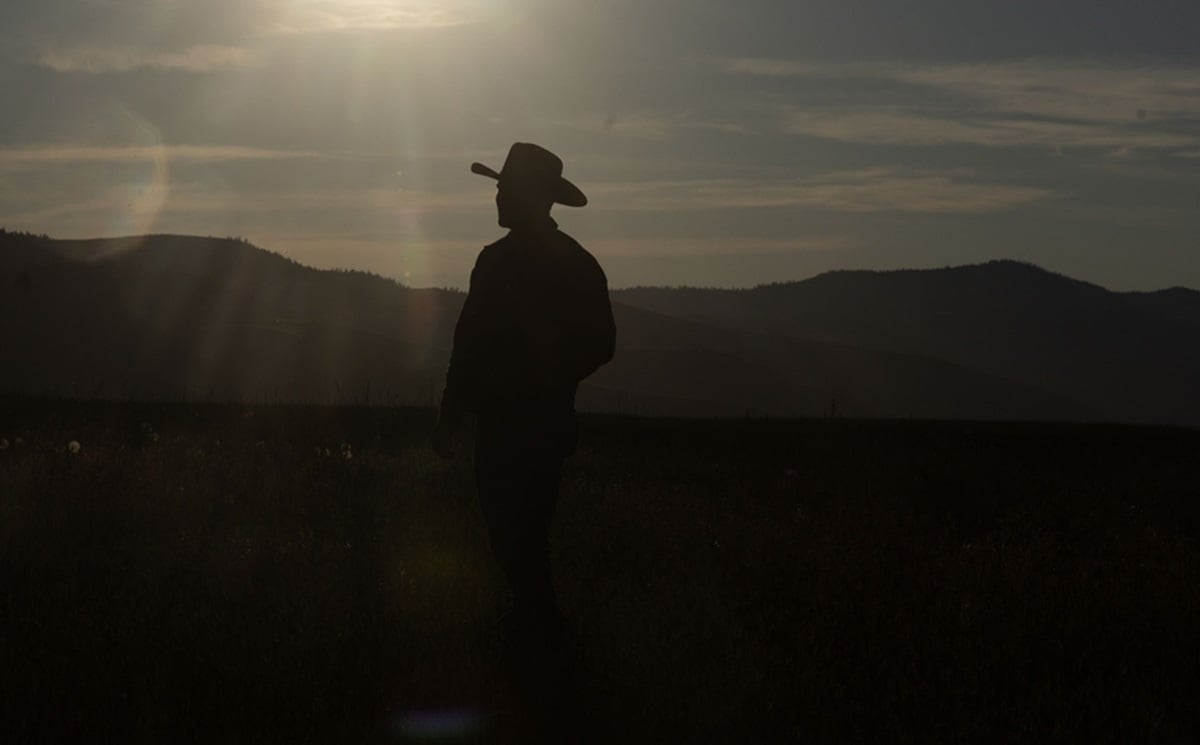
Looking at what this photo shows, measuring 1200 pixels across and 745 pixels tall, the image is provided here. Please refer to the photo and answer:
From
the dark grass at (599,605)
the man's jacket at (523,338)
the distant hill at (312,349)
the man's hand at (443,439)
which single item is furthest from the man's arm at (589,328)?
the distant hill at (312,349)

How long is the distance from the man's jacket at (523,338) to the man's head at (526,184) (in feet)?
0.30

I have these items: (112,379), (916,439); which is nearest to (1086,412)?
(112,379)

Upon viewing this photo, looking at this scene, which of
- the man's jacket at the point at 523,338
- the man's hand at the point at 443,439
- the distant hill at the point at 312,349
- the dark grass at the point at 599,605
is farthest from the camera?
the distant hill at the point at 312,349

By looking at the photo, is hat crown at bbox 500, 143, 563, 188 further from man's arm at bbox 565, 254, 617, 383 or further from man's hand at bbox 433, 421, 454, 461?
man's hand at bbox 433, 421, 454, 461

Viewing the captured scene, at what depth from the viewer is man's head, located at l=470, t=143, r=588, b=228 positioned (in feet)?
23.2

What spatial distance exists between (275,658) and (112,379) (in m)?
57.8

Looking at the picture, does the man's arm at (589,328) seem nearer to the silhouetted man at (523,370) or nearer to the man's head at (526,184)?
the silhouetted man at (523,370)

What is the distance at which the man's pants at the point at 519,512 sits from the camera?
6938mm

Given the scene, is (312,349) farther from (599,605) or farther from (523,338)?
(523,338)

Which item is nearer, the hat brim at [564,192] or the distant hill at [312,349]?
the hat brim at [564,192]

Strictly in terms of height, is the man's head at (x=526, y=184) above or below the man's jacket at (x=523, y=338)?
above

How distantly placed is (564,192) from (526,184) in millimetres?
234

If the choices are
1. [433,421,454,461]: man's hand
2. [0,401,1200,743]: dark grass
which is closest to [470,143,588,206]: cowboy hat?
[433,421,454,461]: man's hand

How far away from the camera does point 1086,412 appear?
14675 centimetres
